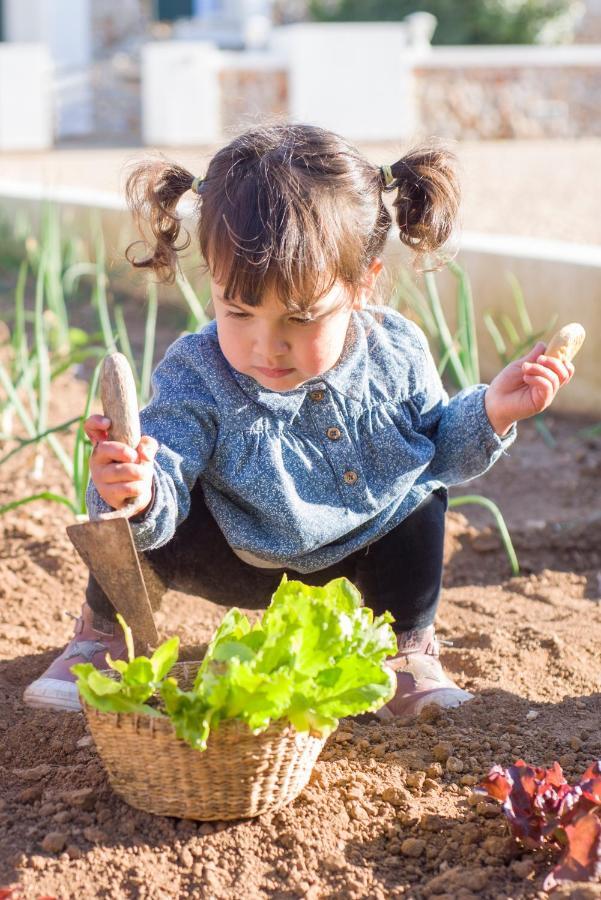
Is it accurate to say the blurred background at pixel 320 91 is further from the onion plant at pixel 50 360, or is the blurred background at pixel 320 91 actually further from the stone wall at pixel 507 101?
the onion plant at pixel 50 360

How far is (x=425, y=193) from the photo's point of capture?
182 cm

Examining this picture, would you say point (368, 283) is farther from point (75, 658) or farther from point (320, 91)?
point (320, 91)

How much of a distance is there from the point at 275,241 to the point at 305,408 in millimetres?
329

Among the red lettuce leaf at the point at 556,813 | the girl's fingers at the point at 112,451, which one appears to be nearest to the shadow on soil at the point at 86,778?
the red lettuce leaf at the point at 556,813

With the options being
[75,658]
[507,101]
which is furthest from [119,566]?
[507,101]

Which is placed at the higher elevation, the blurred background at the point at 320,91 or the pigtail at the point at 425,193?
the pigtail at the point at 425,193

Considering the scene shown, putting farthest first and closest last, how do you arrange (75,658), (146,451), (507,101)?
(507,101) → (75,658) → (146,451)

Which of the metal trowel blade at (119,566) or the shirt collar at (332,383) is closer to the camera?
the metal trowel blade at (119,566)

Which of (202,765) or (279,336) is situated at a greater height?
(279,336)

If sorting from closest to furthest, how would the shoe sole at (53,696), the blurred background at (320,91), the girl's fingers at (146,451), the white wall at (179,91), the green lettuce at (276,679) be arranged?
1. the green lettuce at (276,679)
2. the girl's fingers at (146,451)
3. the shoe sole at (53,696)
4. the blurred background at (320,91)
5. the white wall at (179,91)

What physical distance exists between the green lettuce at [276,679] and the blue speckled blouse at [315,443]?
1.46 feet

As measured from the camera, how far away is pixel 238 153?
65.2 inches

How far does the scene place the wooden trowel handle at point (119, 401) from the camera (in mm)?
1364

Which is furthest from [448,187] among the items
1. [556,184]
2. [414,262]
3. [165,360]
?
[556,184]
